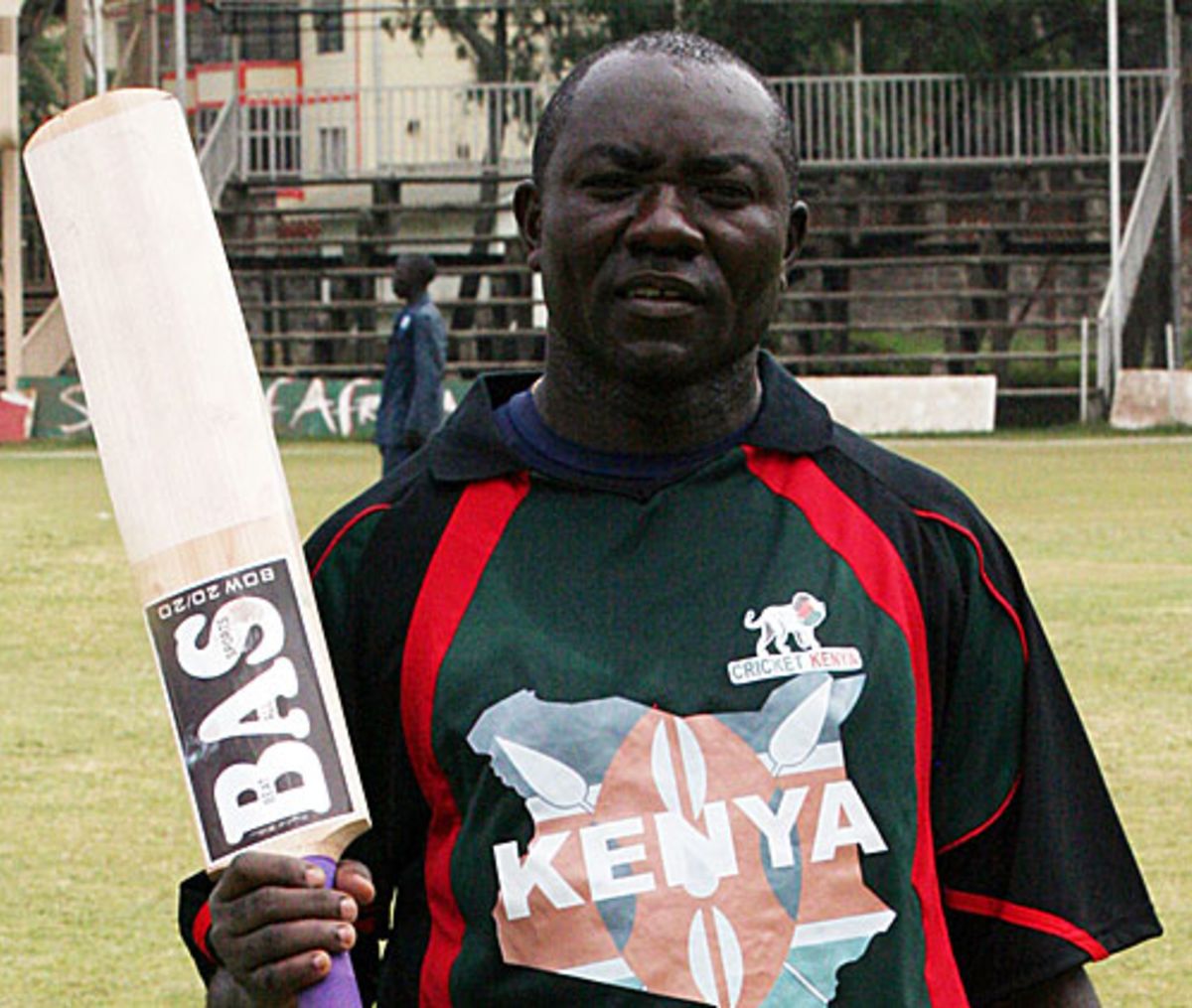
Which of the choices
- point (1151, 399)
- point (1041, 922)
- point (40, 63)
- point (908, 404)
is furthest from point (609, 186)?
point (40, 63)

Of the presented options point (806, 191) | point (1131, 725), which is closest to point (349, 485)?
point (1131, 725)

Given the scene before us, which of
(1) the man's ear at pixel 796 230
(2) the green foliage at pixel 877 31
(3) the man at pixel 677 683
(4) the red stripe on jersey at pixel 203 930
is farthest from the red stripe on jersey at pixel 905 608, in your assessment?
(2) the green foliage at pixel 877 31

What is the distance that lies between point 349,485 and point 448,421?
1750 cm

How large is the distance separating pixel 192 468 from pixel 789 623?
563 mm

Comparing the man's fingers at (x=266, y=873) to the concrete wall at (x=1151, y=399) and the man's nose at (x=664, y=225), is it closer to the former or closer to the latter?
the man's nose at (x=664, y=225)

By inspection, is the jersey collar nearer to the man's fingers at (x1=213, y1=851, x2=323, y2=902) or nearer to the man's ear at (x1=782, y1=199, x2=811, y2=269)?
the man's ear at (x1=782, y1=199, x2=811, y2=269)

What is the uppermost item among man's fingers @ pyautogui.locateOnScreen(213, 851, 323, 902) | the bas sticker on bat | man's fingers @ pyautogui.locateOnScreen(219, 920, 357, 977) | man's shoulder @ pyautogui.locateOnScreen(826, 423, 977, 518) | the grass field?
man's shoulder @ pyautogui.locateOnScreen(826, 423, 977, 518)

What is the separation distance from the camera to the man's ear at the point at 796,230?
8.36 feet

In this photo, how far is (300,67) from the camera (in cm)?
5219

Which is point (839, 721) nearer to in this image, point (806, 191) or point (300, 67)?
point (806, 191)

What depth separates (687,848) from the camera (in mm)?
2264

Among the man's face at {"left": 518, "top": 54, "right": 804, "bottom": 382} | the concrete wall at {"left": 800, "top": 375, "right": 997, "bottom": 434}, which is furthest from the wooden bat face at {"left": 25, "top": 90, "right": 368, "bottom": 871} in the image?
the concrete wall at {"left": 800, "top": 375, "right": 997, "bottom": 434}

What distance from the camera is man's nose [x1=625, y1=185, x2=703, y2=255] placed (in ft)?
7.70

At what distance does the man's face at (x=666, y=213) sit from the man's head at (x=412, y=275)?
44.1 ft
